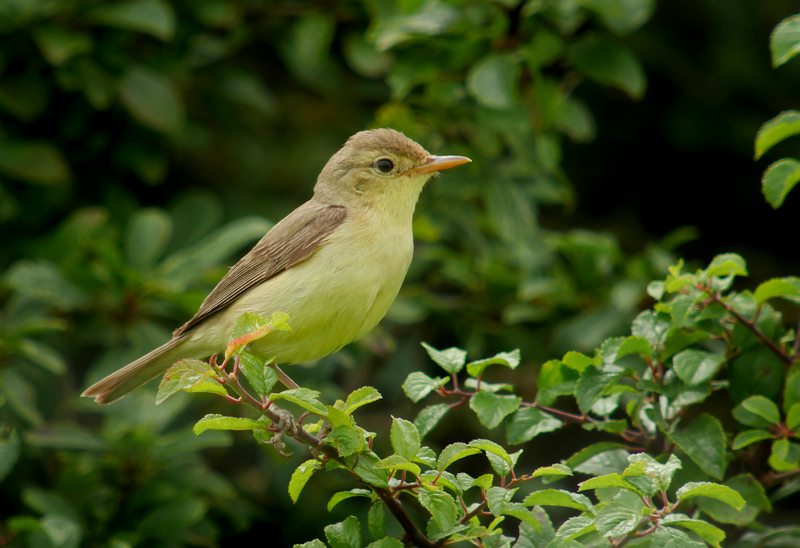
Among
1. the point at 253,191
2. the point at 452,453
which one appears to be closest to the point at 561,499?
the point at 452,453

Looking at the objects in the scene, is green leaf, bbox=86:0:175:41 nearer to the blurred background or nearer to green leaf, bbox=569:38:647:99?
the blurred background

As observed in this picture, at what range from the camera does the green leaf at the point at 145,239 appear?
427 cm

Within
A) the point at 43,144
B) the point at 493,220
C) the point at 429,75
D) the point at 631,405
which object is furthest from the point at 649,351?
the point at 43,144

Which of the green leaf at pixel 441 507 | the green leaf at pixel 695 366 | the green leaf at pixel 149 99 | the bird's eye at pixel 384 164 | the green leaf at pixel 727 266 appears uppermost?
the green leaf at pixel 149 99

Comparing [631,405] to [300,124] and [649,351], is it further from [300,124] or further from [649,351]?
[300,124]

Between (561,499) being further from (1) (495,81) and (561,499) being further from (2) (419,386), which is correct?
(1) (495,81)

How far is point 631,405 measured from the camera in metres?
2.73

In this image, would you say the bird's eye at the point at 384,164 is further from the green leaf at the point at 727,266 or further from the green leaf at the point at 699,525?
the green leaf at the point at 699,525

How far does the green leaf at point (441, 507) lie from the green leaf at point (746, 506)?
0.97 metres

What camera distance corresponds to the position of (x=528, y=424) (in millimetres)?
2650

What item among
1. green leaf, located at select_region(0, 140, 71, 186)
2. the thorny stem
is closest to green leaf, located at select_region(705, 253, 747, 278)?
the thorny stem

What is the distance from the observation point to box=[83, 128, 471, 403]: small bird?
3.04 m

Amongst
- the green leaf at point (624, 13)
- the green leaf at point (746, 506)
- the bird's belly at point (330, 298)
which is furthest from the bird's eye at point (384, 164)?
the green leaf at point (746, 506)

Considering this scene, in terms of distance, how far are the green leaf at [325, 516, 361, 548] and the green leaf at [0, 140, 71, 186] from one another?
2990 mm
